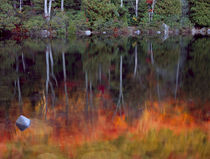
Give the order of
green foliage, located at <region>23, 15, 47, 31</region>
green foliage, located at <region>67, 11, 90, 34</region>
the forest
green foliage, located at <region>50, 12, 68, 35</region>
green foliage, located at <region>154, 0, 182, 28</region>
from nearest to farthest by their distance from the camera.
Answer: green foliage, located at <region>23, 15, 47, 31</region> → the forest → green foliage, located at <region>50, 12, 68, 35</region> → green foliage, located at <region>67, 11, 90, 34</region> → green foliage, located at <region>154, 0, 182, 28</region>

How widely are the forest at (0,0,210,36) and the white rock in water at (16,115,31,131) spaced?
19718 millimetres

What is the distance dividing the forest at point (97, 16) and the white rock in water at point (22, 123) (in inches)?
776

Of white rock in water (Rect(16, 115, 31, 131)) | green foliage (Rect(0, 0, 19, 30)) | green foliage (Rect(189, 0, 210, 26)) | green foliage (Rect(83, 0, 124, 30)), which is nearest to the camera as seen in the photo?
white rock in water (Rect(16, 115, 31, 131))

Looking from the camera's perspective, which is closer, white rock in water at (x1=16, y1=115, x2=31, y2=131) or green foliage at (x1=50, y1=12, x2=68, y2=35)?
white rock in water at (x1=16, y1=115, x2=31, y2=131)

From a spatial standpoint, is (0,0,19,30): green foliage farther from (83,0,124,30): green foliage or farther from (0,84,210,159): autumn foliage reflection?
(0,84,210,159): autumn foliage reflection

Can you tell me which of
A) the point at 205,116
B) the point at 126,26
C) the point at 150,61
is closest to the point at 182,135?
the point at 205,116

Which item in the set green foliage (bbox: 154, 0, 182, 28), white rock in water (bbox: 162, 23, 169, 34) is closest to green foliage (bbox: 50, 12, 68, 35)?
green foliage (bbox: 154, 0, 182, 28)

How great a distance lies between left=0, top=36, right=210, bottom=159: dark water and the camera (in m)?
4.10

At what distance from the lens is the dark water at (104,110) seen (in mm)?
4098

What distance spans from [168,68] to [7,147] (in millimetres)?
7468

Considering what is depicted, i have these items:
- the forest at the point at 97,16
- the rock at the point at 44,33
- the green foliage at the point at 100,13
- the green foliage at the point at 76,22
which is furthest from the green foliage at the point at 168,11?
the rock at the point at 44,33

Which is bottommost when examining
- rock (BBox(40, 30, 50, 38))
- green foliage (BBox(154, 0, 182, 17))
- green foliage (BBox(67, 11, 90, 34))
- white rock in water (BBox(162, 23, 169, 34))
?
white rock in water (BBox(162, 23, 169, 34))

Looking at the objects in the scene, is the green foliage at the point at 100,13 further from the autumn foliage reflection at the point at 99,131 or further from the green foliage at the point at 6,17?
the autumn foliage reflection at the point at 99,131

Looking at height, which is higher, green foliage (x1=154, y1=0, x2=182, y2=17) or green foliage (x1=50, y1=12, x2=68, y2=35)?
green foliage (x1=154, y1=0, x2=182, y2=17)
